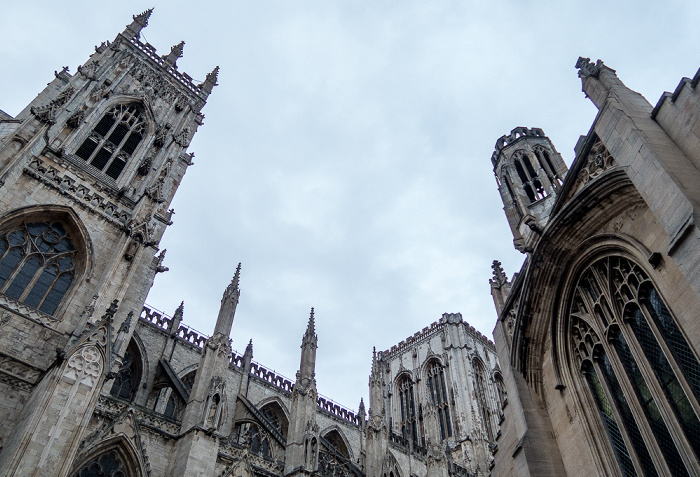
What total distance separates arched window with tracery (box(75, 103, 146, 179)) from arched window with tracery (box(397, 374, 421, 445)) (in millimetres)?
→ 31030

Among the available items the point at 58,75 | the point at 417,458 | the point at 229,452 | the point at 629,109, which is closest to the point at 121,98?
the point at 58,75

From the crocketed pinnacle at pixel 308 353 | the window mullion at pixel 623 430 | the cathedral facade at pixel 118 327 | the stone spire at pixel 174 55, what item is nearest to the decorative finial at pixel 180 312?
the cathedral facade at pixel 118 327

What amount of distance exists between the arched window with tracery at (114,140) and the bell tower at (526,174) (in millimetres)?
16071

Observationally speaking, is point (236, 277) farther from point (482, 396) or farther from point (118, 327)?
point (482, 396)

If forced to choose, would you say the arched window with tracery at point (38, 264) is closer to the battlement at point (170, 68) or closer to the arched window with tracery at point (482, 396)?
the battlement at point (170, 68)

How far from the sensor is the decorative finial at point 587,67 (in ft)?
33.1

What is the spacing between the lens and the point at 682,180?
681 centimetres

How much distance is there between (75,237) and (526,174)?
15953 millimetres

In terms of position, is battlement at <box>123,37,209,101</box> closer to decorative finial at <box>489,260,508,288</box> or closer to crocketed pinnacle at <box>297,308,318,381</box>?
crocketed pinnacle at <box>297,308,318,381</box>

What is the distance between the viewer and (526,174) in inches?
664

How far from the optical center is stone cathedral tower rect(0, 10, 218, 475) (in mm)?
10966

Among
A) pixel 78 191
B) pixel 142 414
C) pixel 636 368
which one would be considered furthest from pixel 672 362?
pixel 78 191

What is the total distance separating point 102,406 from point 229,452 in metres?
4.66

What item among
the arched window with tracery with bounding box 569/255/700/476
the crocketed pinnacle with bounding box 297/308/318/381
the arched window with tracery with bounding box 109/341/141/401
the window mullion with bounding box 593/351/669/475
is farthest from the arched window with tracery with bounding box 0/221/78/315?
the window mullion with bounding box 593/351/669/475
